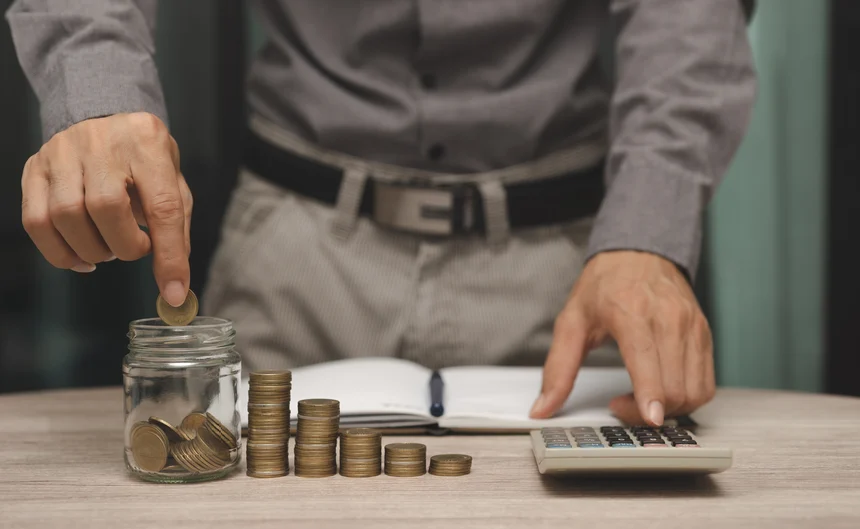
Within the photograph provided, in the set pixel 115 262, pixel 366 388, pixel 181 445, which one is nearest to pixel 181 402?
pixel 181 445

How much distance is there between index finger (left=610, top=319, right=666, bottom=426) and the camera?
2.79 ft

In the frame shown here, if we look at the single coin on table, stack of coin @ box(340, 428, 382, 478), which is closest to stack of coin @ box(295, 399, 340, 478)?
stack of coin @ box(340, 428, 382, 478)

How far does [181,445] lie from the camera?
0.71m

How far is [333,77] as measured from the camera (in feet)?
4.38

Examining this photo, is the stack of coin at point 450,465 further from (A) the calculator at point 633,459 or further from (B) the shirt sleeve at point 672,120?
(B) the shirt sleeve at point 672,120

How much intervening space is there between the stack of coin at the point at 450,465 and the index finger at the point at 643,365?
20cm

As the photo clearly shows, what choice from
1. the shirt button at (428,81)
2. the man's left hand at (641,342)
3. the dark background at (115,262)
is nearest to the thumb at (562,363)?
the man's left hand at (641,342)

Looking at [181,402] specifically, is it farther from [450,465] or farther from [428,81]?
[428,81]

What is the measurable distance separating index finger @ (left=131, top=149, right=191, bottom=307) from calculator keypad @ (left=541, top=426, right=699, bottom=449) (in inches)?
13.1

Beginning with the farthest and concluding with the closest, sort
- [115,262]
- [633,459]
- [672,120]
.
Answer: [115,262] → [672,120] → [633,459]

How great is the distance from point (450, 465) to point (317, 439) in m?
0.11

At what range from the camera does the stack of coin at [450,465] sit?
736mm

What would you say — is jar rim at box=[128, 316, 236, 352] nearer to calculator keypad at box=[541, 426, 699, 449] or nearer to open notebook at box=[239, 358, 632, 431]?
open notebook at box=[239, 358, 632, 431]

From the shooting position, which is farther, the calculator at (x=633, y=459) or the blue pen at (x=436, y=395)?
the blue pen at (x=436, y=395)
